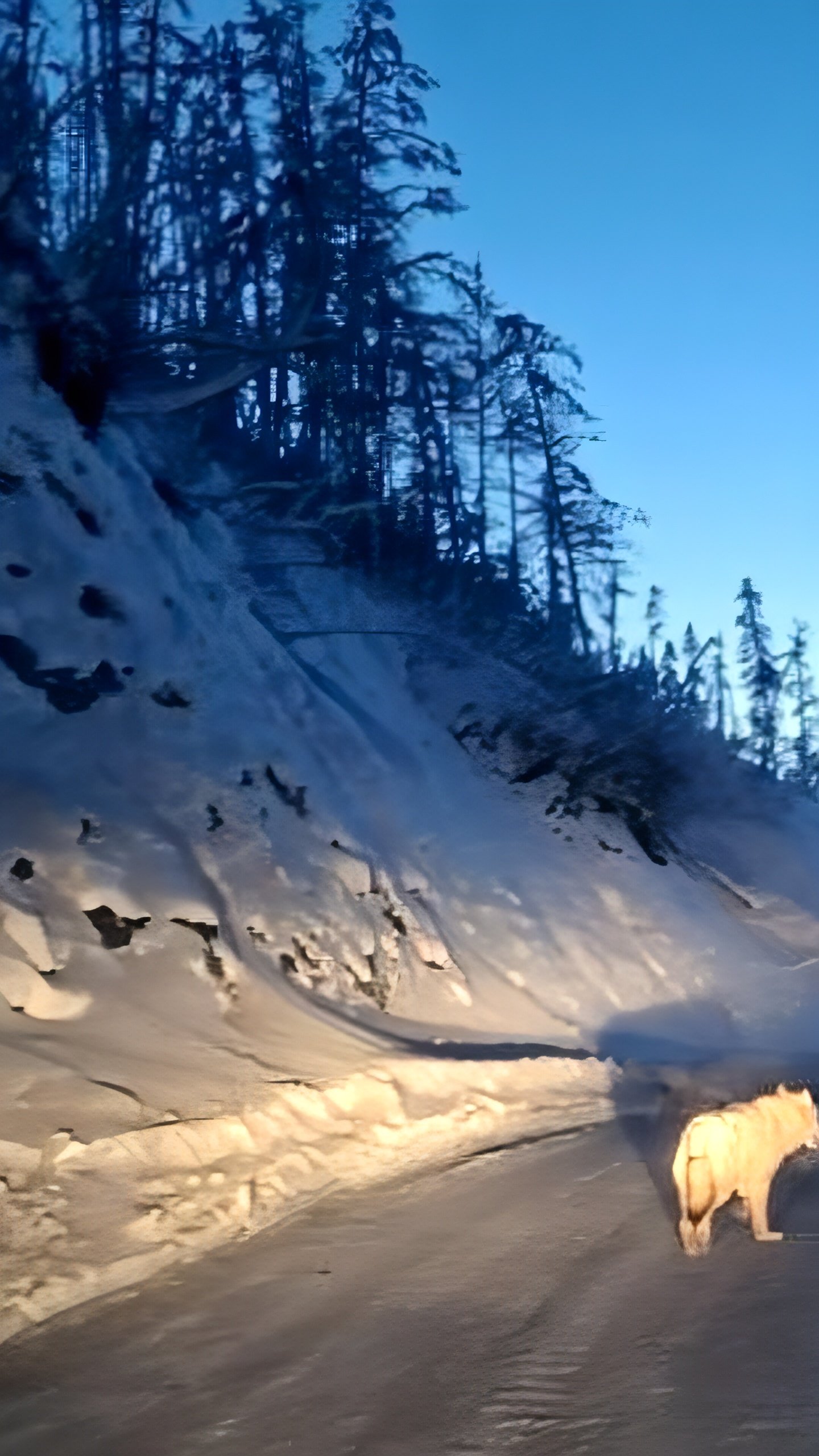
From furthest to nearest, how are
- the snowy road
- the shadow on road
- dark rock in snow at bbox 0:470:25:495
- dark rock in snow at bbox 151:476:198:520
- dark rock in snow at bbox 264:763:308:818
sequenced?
dark rock in snow at bbox 151:476:198:520, dark rock in snow at bbox 264:763:308:818, dark rock in snow at bbox 0:470:25:495, the shadow on road, the snowy road

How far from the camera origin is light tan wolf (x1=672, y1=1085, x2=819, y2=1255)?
6332 millimetres

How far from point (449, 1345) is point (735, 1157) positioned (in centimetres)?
248

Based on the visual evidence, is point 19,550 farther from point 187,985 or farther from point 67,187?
point 67,187

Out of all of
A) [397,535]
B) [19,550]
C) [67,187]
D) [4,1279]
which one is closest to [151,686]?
[19,550]

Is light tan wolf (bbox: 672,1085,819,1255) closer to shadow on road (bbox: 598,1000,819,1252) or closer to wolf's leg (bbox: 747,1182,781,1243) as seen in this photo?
wolf's leg (bbox: 747,1182,781,1243)

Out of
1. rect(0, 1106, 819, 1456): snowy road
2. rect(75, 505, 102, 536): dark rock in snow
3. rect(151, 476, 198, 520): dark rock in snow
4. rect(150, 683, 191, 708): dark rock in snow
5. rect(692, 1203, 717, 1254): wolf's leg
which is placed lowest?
rect(0, 1106, 819, 1456): snowy road

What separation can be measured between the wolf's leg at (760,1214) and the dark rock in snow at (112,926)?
4019mm

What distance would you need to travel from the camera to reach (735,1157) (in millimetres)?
6844

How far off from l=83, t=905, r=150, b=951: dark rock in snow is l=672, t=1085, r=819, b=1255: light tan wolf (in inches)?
144

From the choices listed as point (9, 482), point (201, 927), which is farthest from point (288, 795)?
point (9, 482)

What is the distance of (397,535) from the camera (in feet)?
48.9

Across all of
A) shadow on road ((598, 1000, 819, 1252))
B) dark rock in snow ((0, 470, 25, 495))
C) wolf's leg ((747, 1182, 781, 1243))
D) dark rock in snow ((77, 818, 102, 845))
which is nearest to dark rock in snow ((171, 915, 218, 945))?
dark rock in snow ((77, 818, 102, 845))

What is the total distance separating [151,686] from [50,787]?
1553 millimetres

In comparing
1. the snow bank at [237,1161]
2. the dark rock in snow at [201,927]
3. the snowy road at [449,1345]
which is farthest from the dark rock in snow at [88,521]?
the snowy road at [449,1345]
